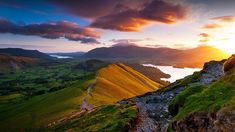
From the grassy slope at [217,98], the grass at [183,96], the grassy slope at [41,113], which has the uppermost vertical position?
the grassy slope at [217,98]

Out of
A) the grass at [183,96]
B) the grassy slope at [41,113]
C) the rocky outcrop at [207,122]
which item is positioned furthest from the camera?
the grassy slope at [41,113]

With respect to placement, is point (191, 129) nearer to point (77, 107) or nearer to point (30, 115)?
point (77, 107)

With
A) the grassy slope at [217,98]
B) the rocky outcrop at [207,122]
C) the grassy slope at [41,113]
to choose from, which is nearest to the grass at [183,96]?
the grassy slope at [217,98]

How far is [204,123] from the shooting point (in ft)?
95.4

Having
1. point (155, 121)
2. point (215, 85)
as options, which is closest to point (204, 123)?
point (215, 85)

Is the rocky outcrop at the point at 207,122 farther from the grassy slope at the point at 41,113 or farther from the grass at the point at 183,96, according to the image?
the grassy slope at the point at 41,113

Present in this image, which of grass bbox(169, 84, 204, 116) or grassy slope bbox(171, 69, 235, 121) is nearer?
grassy slope bbox(171, 69, 235, 121)

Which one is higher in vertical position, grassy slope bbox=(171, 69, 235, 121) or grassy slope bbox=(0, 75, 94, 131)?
grassy slope bbox=(171, 69, 235, 121)

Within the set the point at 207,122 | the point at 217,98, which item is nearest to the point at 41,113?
the point at 217,98

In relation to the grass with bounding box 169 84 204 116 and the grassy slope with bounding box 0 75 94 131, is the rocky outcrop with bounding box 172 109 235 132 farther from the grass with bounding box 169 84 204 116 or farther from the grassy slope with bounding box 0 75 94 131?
the grassy slope with bounding box 0 75 94 131

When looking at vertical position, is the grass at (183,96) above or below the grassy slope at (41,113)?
above

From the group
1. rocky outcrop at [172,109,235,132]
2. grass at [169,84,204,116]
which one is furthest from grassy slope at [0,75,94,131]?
rocky outcrop at [172,109,235,132]

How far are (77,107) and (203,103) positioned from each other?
137 meters

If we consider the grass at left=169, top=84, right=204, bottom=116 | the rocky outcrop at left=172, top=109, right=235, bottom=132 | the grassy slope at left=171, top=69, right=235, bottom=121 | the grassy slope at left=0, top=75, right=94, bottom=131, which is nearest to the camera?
the rocky outcrop at left=172, top=109, right=235, bottom=132
